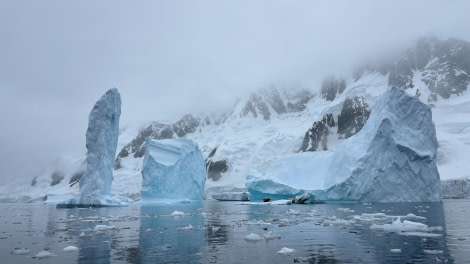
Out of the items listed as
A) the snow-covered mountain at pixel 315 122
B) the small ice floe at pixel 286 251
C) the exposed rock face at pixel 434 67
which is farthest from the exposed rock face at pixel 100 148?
the exposed rock face at pixel 434 67

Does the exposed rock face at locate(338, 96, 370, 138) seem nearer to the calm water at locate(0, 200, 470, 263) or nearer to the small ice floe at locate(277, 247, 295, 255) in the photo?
the calm water at locate(0, 200, 470, 263)

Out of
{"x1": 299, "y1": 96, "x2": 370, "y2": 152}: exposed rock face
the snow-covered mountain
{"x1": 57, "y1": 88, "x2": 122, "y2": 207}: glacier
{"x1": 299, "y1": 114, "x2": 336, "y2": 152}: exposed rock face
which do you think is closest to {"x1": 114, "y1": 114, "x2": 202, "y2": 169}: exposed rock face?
the snow-covered mountain

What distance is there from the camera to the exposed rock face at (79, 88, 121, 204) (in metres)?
40.2

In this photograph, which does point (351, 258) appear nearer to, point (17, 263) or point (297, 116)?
point (17, 263)

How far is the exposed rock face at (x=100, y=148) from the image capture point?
40156 mm

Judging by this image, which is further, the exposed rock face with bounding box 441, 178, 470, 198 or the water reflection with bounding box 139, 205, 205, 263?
the exposed rock face with bounding box 441, 178, 470, 198

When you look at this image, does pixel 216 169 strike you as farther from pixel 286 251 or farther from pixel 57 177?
pixel 286 251

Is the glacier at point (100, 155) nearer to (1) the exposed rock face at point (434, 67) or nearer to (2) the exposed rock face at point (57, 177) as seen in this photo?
(1) the exposed rock face at point (434, 67)

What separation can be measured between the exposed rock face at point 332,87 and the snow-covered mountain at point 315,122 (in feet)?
1.25

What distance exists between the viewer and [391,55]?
12538 cm

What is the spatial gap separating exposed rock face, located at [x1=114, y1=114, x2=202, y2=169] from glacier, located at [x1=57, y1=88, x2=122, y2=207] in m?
114

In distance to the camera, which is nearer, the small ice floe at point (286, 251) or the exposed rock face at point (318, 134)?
the small ice floe at point (286, 251)

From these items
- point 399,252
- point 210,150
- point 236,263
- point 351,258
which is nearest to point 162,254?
point 236,263

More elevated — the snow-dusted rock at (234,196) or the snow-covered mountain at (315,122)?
the snow-covered mountain at (315,122)
